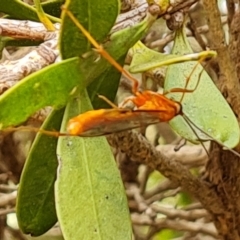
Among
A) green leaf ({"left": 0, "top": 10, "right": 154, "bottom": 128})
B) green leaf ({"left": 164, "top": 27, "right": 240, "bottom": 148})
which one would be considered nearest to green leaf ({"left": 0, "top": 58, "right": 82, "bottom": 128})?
green leaf ({"left": 0, "top": 10, "right": 154, "bottom": 128})

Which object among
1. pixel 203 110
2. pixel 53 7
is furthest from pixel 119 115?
pixel 53 7

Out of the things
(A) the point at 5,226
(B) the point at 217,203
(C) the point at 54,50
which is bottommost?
(A) the point at 5,226

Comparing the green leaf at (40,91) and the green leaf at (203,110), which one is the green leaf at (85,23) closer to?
the green leaf at (40,91)

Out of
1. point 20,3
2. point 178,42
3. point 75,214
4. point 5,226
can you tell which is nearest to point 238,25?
point 178,42

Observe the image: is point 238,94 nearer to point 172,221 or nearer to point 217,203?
point 217,203

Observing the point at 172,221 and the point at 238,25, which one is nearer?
the point at 238,25

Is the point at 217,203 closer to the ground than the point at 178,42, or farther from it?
closer to the ground

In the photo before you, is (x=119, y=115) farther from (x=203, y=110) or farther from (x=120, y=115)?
(x=203, y=110)

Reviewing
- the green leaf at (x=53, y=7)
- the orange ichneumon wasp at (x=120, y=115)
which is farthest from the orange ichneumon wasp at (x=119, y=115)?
the green leaf at (x=53, y=7)

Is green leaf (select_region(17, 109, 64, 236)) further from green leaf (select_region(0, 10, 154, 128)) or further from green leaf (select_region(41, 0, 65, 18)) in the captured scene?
green leaf (select_region(41, 0, 65, 18))
